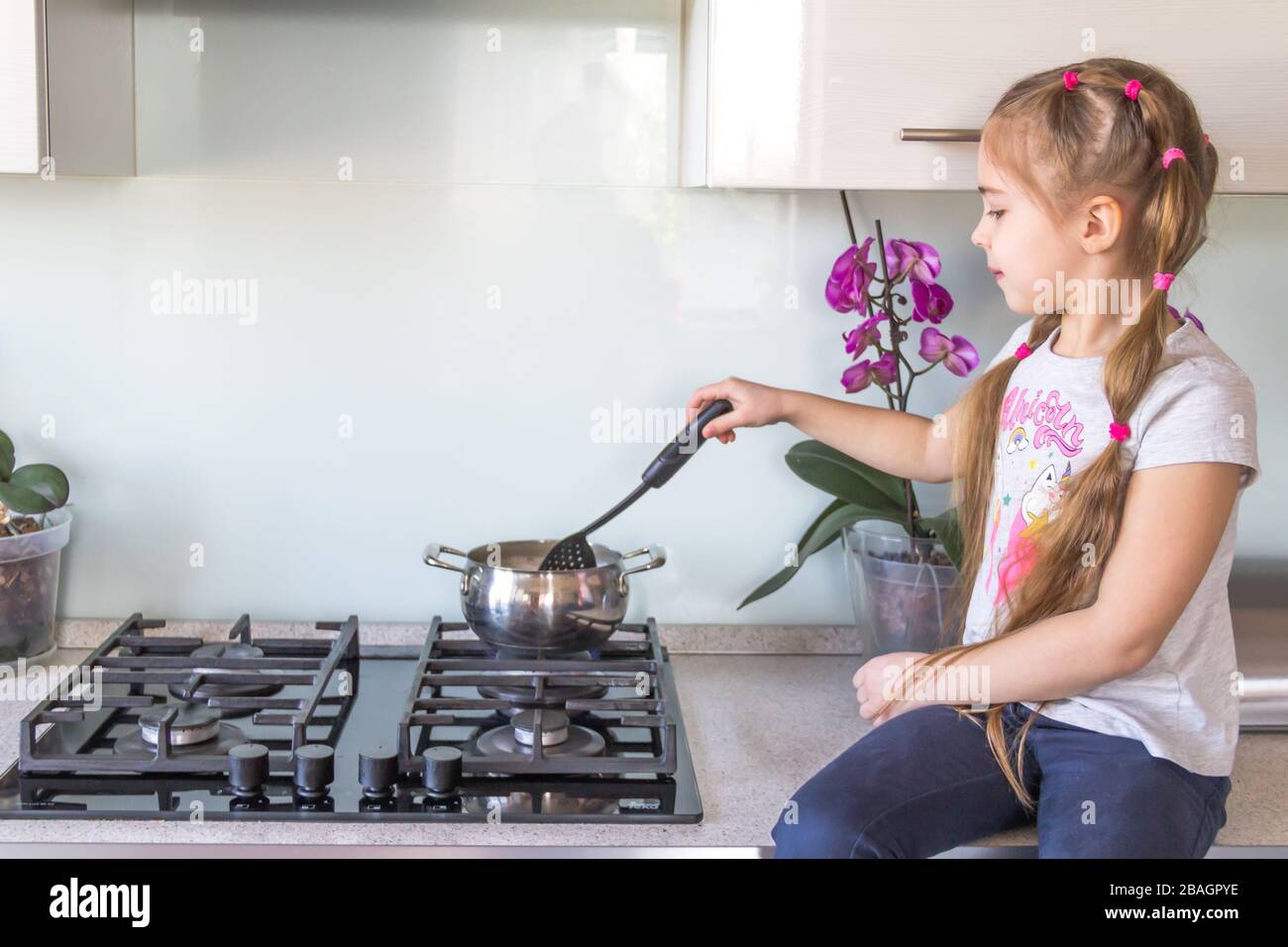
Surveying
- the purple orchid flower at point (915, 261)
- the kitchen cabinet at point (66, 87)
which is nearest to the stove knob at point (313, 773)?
the kitchen cabinet at point (66, 87)

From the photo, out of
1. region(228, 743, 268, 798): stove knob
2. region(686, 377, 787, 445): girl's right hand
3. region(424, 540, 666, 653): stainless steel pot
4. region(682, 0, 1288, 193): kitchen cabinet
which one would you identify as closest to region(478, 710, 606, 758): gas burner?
region(424, 540, 666, 653): stainless steel pot

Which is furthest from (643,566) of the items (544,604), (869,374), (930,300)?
(930,300)

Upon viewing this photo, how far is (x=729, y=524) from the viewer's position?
1.59 m

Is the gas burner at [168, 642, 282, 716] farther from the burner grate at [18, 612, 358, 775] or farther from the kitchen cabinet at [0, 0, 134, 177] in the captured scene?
the kitchen cabinet at [0, 0, 134, 177]

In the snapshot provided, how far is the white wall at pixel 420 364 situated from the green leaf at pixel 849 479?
0.26 feet

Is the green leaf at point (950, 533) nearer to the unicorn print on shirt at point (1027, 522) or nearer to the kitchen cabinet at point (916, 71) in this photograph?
the unicorn print on shirt at point (1027, 522)

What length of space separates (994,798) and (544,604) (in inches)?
19.0

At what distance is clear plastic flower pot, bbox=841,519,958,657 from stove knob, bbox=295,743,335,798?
0.63 meters

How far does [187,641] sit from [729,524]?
0.64 m

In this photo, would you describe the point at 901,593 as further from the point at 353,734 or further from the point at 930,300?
the point at 353,734

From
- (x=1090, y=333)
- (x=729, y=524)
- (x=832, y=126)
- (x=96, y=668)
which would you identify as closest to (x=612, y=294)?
(x=729, y=524)

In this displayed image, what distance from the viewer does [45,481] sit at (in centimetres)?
144

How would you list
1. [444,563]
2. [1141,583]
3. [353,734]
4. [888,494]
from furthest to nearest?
[888,494], [444,563], [353,734], [1141,583]
